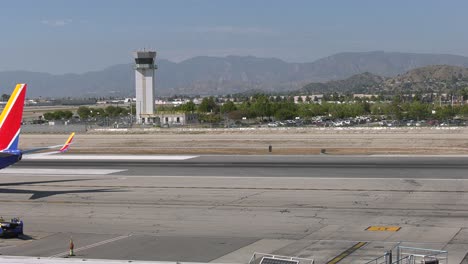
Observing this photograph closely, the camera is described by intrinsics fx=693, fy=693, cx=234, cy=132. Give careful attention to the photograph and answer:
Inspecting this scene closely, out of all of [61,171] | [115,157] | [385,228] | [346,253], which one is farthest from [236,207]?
[115,157]

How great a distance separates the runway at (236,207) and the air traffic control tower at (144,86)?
96790 mm

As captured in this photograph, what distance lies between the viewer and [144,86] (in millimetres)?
171625

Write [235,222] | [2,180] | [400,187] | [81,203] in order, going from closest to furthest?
1. [235,222]
2. [81,203]
3. [400,187]
4. [2,180]

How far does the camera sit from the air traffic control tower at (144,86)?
166 m

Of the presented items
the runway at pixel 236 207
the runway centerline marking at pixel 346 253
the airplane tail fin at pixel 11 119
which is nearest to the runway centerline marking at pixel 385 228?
the runway at pixel 236 207

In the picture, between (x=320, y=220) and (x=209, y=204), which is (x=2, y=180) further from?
(x=320, y=220)

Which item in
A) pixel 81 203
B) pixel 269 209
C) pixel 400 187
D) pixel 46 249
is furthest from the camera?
pixel 400 187

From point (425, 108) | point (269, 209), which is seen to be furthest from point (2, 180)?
point (425, 108)

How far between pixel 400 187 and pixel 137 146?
2061 inches

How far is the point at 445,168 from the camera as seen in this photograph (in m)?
61.6

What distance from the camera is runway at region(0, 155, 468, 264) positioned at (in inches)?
1294

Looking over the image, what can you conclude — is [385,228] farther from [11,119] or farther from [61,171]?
[61,171]

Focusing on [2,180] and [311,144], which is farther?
[311,144]

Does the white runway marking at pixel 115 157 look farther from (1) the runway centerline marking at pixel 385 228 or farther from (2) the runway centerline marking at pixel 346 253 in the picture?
(2) the runway centerline marking at pixel 346 253
